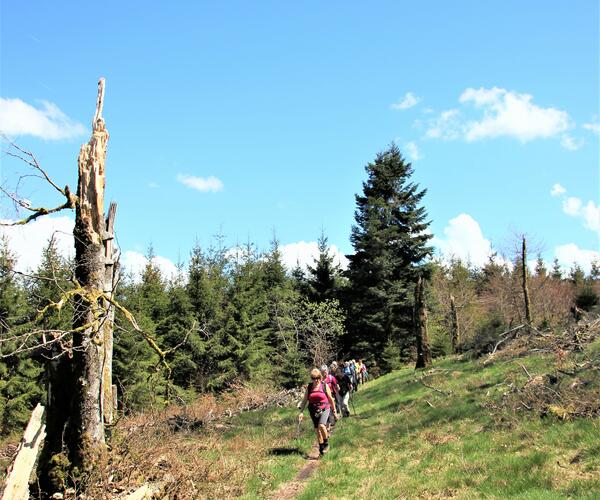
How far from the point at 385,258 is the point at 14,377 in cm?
2789

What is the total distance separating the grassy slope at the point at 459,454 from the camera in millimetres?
7105

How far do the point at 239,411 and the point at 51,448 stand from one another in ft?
55.3

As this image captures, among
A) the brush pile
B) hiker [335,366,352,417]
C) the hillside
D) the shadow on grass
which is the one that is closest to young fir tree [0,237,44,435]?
the hillside

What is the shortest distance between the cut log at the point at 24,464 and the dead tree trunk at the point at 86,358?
0.53 meters

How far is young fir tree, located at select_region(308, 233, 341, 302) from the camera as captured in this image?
4553 centimetres

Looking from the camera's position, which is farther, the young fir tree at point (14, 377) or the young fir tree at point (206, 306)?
the young fir tree at point (206, 306)

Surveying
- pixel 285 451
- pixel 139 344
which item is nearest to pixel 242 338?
pixel 139 344

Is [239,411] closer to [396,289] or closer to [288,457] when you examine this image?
[288,457]

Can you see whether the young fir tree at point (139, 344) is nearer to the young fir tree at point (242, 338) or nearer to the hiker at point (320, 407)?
the young fir tree at point (242, 338)

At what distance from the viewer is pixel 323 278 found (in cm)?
4712

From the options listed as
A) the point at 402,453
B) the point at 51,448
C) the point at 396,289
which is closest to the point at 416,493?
the point at 402,453

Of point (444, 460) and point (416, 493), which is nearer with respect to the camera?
point (416, 493)

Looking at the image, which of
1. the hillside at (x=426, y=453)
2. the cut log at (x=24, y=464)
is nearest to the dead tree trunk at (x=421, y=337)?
the hillside at (x=426, y=453)

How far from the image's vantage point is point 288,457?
11.2 m
